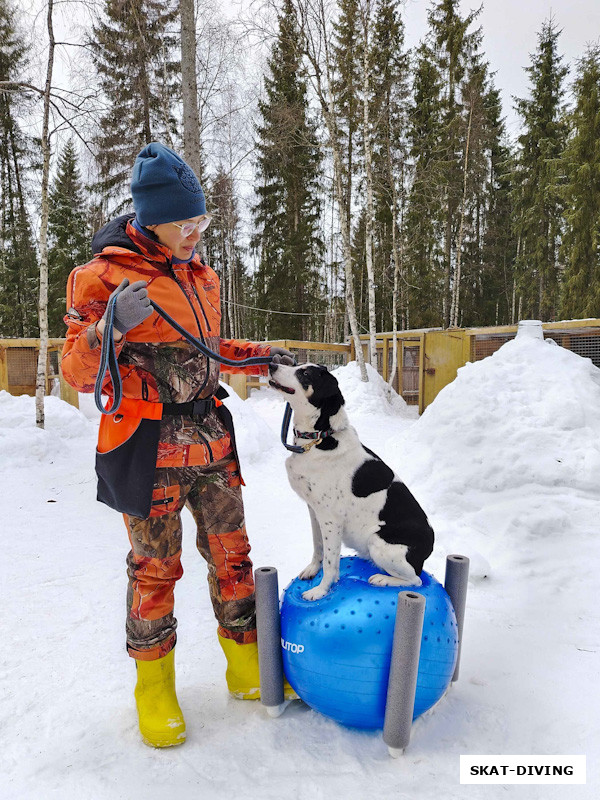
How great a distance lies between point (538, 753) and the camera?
181 cm

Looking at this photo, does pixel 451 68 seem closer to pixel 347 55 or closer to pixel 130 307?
pixel 347 55

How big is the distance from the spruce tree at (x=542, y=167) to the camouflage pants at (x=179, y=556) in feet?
66.4

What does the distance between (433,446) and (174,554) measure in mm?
3360

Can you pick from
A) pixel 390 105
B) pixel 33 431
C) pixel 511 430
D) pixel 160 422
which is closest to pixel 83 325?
pixel 160 422

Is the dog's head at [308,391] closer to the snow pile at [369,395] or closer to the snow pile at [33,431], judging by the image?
the snow pile at [33,431]

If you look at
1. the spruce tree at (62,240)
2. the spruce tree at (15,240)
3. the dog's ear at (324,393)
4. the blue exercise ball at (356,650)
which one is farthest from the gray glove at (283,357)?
the spruce tree at (62,240)

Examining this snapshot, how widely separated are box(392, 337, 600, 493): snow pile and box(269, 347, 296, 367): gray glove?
2.59 m

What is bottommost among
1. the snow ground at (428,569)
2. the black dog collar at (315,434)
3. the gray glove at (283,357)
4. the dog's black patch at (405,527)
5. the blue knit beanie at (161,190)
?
the snow ground at (428,569)

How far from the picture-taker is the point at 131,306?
5.16 ft

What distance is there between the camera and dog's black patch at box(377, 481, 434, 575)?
1.97 metres

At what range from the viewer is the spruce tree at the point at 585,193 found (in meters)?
15.4

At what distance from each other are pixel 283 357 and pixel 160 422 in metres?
0.62

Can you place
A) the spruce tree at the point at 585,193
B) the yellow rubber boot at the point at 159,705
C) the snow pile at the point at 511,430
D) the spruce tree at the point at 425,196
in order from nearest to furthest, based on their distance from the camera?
the yellow rubber boot at the point at 159,705
the snow pile at the point at 511,430
the spruce tree at the point at 585,193
the spruce tree at the point at 425,196

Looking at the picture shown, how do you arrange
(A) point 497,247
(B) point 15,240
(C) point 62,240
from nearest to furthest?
(B) point 15,240, (C) point 62,240, (A) point 497,247
